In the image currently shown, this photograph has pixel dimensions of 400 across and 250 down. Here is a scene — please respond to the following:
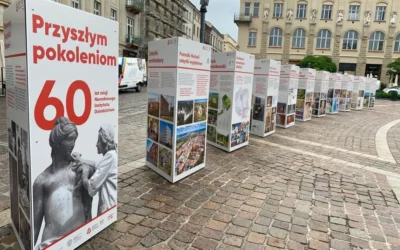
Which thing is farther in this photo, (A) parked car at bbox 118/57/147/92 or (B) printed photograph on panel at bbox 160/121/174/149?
(A) parked car at bbox 118/57/147/92

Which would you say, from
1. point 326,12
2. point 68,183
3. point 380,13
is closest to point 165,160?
point 68,183

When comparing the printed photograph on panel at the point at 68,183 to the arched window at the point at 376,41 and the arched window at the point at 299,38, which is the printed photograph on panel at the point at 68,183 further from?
the arched window at the point at 376,41

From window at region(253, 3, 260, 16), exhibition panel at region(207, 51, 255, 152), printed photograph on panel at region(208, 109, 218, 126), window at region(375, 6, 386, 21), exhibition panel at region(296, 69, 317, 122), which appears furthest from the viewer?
window at region(253, 3, 260, 16)

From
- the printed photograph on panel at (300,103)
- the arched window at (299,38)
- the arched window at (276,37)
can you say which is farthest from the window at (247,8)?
the printed photograph on panel at (300,103)

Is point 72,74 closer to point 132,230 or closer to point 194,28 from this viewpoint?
point 132,230

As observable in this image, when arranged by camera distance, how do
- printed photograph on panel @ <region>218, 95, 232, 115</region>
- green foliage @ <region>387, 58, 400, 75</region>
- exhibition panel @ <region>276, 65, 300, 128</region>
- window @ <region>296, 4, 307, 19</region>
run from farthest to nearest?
1. window @ <region>296, 4, 307, 19</region>
2. green foliage @ <region>387, 58, 400, 75</region>
3. exhibition panel @ <region>276, 65, 300, 128</region>
4. printed photograph on panel @ <region>218, 95, 232, 115</region>

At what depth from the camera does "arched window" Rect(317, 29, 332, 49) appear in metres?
44.8

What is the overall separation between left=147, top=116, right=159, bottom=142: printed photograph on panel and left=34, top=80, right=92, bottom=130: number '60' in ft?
7.31

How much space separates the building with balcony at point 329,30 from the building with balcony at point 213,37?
18.7m

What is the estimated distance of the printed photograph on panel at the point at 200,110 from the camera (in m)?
5.14

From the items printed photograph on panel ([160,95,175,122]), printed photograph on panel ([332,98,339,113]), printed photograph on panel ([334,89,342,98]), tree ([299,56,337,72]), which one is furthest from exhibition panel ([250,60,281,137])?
tree ([299,56,337,72])

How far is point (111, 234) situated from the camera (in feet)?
10.5

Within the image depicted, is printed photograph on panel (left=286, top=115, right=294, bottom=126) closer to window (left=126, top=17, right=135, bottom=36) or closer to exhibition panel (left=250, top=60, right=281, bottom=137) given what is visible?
exhibition panel (left=250, top=60, right=281, bottom=137)

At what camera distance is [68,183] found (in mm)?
2748
